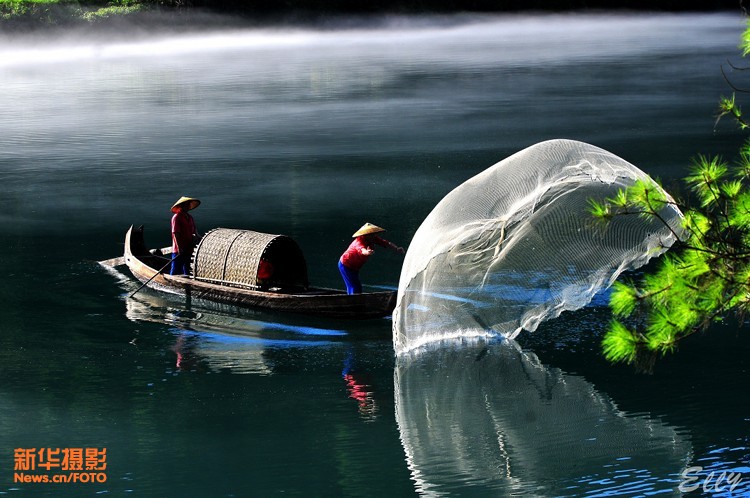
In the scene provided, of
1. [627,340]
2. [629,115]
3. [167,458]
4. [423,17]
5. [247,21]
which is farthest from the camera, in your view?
[423,17]

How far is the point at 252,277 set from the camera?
14102mm

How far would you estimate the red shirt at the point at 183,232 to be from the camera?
1497 centimetres

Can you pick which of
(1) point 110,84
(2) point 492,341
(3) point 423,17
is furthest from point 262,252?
(3) point 423,17

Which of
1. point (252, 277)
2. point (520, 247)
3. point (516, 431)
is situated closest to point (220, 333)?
point (252, 277)

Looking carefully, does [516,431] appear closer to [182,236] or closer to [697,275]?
[697,275]

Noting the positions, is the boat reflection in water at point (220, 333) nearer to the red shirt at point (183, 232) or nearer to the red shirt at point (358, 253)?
the red shirt at point (183, 232)

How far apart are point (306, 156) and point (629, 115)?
9.01m

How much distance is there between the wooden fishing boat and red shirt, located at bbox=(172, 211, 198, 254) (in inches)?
14.1

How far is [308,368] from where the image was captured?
12.0m

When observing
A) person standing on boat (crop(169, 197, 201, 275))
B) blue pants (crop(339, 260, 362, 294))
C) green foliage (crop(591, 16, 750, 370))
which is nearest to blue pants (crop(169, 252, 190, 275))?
person standing on boat (crop(169, 197, 201, 275))

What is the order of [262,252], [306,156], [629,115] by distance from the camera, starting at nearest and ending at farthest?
1. [262,252]
2. [306,156]
3. [629,115]

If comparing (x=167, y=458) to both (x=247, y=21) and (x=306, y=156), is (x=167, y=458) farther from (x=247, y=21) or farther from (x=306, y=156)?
(x=247, y=21)

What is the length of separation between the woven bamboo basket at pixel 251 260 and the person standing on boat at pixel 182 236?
0.52m

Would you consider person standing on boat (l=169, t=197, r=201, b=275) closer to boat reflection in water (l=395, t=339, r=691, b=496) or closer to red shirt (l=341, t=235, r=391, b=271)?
red shirt (l=341, t=235, r=391, b=271)
